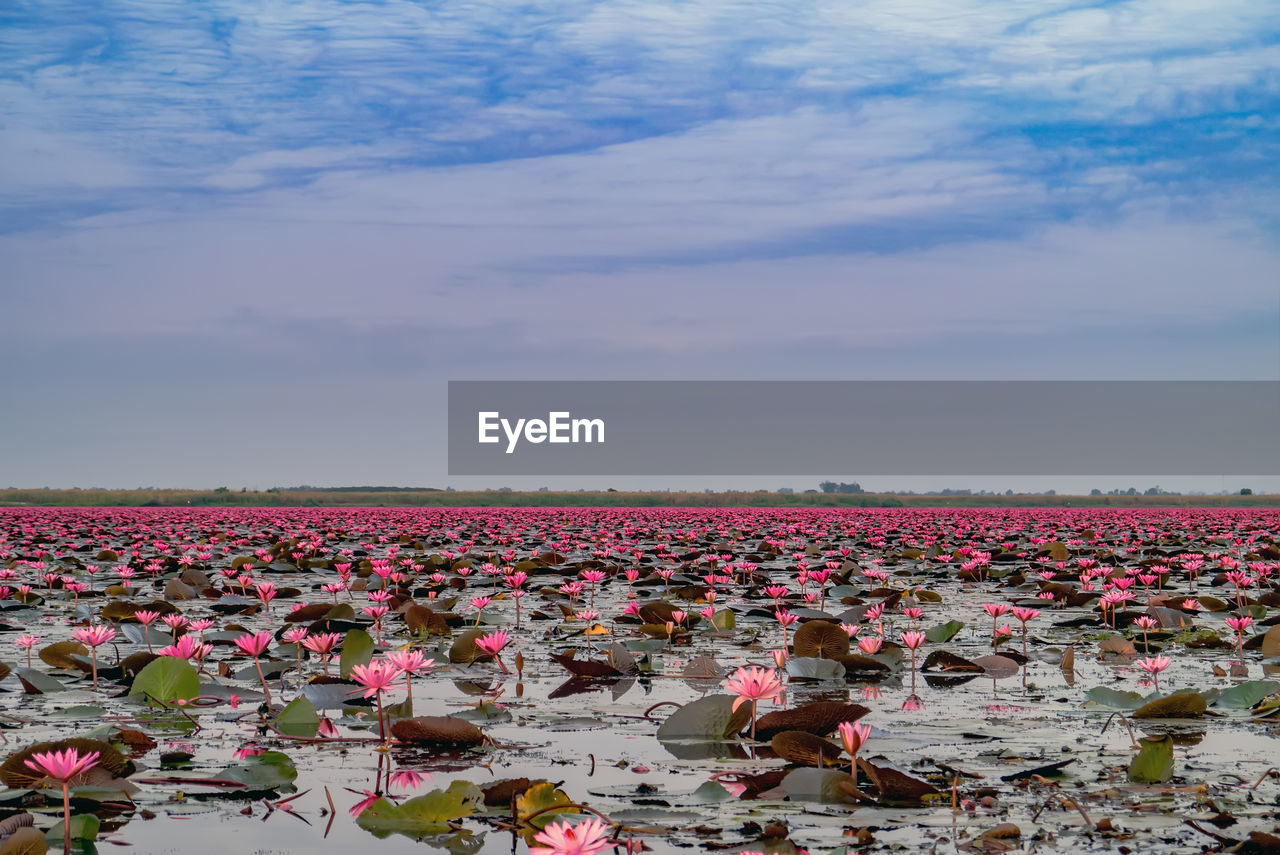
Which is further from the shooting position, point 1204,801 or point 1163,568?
point 1163,568

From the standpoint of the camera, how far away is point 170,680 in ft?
15.7

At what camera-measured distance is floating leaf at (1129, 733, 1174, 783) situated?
3.49 metres

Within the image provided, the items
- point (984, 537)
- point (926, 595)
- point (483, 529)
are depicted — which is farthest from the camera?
point (483, 529)

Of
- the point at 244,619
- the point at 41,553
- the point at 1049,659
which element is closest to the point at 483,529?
the point at 41,553

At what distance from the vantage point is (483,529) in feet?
75.2

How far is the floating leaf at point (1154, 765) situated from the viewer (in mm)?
3494

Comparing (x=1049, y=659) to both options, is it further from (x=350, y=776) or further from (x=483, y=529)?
(x=483, y=529)

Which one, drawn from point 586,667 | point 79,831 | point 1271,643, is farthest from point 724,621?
point 79,831

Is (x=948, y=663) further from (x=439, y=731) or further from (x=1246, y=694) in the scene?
(x=439, y=731)

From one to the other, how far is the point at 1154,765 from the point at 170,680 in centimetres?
422

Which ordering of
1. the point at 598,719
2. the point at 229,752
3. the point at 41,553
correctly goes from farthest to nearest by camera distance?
the point at 41,553 → the point at 598,719 → the point at 229,752

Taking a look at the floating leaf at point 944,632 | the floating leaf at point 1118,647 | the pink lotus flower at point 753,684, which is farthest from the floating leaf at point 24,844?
the floating leaf at point 1118,647

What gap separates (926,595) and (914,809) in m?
6.82

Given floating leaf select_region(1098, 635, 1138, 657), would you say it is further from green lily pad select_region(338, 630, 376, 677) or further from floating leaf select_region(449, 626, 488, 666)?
green lily pad select_region(338, 630, 376, 677)
